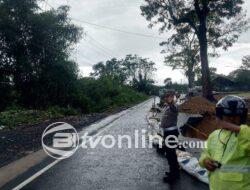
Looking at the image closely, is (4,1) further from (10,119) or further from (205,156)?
(205,156)

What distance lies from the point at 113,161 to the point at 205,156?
767 cm

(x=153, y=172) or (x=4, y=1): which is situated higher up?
(x=4, y=1)

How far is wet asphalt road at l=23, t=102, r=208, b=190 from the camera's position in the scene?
820 centimetres

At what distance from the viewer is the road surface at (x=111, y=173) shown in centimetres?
820

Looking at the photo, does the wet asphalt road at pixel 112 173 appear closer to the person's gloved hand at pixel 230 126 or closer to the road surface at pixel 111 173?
the road surface at pixel 111 173

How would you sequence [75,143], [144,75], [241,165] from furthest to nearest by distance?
[144,75], [75,143], [241,165]

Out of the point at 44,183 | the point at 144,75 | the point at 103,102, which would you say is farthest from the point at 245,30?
the point at 144,75

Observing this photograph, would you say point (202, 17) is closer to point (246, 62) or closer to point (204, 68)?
point (204, 68)

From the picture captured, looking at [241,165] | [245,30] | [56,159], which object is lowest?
[56,159]

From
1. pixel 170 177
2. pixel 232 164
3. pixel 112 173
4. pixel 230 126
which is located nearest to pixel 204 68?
pixel 112 173

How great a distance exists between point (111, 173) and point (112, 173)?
0.07ft

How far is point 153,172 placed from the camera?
9.48 m

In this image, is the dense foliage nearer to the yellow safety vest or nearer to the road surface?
the road surface

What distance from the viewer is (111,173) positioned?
31.2 feet
